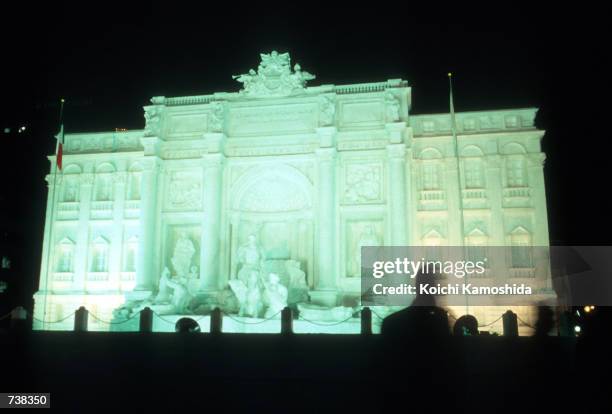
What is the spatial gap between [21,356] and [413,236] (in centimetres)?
2051

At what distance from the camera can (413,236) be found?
31516 mm

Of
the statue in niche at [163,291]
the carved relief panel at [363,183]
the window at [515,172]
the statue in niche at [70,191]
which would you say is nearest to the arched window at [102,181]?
the statue in niche at [70,191]

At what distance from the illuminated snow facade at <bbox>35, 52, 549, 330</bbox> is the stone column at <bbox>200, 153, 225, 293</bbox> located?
8cm

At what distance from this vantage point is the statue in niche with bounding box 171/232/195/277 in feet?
108

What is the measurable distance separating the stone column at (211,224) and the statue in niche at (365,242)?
7.66 meters

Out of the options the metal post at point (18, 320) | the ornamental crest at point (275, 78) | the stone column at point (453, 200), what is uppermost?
the ornamental crest at point (275, 78)

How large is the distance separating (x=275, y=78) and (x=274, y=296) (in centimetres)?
1315

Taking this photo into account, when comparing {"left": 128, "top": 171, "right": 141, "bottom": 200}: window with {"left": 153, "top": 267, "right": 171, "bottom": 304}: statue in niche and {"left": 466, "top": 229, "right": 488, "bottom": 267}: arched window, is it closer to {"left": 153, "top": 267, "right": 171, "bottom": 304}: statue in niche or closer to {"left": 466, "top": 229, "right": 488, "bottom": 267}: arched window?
{"left": 153, "top": 267, "right": 171, "bottom": 304}: statue in niche

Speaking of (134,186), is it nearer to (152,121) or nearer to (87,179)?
(87,179)

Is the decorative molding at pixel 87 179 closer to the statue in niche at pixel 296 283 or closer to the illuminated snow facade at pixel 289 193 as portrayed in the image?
the illuminated snow facade at pixel 289 193

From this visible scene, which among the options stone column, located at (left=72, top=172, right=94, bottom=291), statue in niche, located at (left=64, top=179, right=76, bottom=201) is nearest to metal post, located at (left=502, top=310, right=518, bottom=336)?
Answer: stone column, located at (left=72, top=172, right=94, bottom=291)

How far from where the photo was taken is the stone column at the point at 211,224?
31.4 m

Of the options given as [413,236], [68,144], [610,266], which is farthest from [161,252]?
[610,266]

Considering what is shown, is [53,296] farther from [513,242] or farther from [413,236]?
[513,242]
